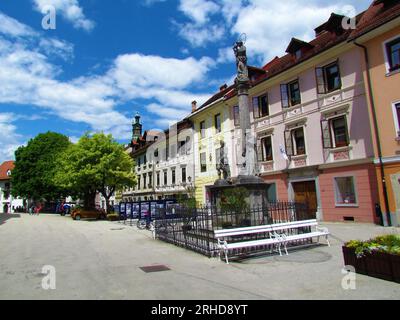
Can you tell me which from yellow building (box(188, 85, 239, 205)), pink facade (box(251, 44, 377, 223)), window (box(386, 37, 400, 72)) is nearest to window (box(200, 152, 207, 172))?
yellow building (box(188, 85, 239, 205))

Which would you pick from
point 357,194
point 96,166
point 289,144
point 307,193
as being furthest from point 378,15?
point 96,166

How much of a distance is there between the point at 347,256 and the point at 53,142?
170ft

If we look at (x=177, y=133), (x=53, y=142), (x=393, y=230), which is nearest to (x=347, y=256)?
(x=393, y=230)

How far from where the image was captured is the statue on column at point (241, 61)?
15113 mm

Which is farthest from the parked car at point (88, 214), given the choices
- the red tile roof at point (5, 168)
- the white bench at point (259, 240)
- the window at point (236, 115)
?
the red tile roof at point (5, 168)

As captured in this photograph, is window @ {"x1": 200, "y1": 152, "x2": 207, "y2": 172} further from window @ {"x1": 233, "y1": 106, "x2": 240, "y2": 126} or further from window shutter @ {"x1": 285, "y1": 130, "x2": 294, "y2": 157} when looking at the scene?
window shutter @ {"x1": 285, "y1": 130, "x2": 294, "y2": 157}

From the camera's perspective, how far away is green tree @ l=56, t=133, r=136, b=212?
32531mm

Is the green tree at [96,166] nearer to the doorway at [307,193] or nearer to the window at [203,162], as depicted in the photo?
the window at [203,162]

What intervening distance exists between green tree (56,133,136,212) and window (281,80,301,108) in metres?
19.3

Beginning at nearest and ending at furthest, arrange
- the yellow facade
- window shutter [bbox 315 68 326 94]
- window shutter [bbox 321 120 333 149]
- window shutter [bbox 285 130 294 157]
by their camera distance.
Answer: window shutter [bbox 321 120 333 149]
window shutter [bbox 315 68 326 94]
window shutter [bbox 285 130 294 157]
the yellow facade

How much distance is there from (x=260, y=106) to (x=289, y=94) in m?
3.20

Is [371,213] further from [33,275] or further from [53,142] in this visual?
[53,142]

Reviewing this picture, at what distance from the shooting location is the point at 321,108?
19.6 metres

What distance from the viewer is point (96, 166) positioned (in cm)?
3256
